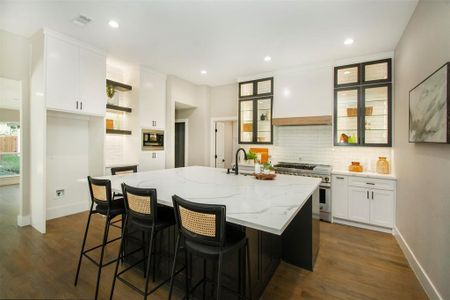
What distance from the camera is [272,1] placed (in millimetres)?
2354

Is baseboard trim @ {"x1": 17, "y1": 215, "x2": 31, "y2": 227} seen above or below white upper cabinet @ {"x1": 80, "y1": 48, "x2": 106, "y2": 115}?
below

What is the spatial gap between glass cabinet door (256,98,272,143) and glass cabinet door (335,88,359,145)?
4.34 ft

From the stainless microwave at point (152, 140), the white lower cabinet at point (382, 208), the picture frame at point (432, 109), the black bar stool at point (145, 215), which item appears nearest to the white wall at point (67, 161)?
the stainless microwave at point (152, 140)

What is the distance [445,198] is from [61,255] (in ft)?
12.5

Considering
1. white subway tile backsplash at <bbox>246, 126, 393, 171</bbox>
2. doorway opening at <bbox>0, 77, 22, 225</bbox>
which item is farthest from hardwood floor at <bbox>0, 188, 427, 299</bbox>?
white subway tile backsplash at <bbox>246, 126, 393, 171</bbox>

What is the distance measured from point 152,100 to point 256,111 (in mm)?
2351

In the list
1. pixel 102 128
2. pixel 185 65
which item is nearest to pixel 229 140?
pixel 185 65

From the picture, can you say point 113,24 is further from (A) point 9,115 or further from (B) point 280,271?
(B) point 280,271

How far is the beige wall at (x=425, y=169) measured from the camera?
1.67 meters

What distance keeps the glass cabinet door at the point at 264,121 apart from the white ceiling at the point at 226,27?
923mm

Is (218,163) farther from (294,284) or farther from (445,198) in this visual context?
(445,198)

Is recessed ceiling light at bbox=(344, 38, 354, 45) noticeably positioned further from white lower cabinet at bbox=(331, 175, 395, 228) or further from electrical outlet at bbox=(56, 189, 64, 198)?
electrical outlet at bbox=(56, 189, 64, 198)

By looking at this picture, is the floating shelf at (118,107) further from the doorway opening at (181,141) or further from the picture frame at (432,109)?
the picture frame at (432,109)

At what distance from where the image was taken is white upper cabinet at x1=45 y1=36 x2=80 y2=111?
9.98 ft
